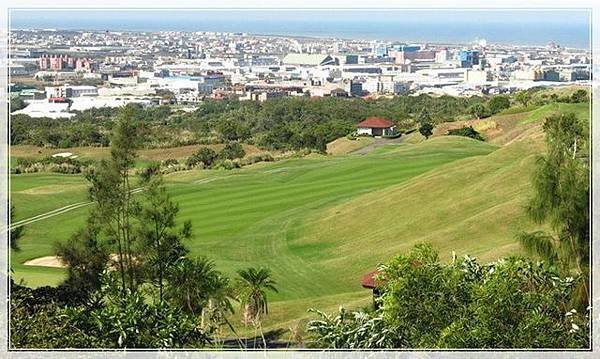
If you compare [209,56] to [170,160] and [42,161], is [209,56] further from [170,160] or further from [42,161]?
[42,161]

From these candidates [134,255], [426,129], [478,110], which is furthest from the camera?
[478,110]

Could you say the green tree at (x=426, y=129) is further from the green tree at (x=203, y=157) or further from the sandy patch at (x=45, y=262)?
the sandy patch at (x=45, y=262)

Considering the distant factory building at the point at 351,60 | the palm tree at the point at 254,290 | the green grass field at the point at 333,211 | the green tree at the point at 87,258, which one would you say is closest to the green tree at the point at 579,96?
the green grass field at the point at 333,211

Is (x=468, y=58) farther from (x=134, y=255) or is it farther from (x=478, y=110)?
(x=134, y=255)

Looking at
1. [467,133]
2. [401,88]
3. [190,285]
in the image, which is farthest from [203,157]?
[190,285]

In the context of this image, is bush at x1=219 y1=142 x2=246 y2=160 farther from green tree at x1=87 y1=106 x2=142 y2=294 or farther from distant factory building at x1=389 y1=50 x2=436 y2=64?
green tree at x1=87 y1=106 x2=142 y2=294

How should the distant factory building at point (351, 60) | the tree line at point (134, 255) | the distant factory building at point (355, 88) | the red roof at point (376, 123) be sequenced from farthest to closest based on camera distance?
the red roof at point (376, 123) → the distant factory building at point (355, 88) → the distant factory building at point (351, 60) → the tree line at point (134, 255)

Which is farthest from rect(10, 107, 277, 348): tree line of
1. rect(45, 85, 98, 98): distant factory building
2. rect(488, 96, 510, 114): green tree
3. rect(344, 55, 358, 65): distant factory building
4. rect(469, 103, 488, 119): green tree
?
rect(469, 103, 488, 119): green tree
